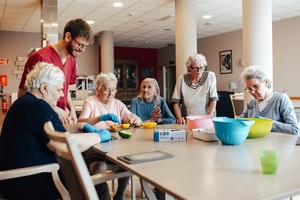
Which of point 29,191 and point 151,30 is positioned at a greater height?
point 151,30

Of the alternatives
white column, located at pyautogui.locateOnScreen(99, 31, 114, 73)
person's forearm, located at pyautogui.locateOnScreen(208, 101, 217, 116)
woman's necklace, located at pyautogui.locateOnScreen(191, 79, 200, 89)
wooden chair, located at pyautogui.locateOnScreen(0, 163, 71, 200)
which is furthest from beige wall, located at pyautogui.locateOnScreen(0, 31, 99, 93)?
wooden chair, located at pyautogui.locateOnScreen(0, 163, 71, 200)

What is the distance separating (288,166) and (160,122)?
71.1 inches

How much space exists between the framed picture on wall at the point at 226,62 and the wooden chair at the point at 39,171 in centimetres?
774

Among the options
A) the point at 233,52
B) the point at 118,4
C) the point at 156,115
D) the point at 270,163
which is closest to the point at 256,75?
the point at 156,115

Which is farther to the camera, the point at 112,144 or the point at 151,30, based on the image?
the point at 151,30

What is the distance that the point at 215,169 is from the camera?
1.16m

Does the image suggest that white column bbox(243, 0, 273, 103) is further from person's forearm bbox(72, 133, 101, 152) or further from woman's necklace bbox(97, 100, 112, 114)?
person's forearm bbox(72, 133, 101, 152)

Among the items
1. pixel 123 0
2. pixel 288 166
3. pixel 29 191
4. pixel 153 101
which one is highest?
pixel 123 0

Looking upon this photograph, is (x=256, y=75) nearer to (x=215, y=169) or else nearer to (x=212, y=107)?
(x=212, y=107)

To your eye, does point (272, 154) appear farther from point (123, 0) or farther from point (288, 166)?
point (123, 0)

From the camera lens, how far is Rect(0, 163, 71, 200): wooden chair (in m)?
1.42

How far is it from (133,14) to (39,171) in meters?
5.36

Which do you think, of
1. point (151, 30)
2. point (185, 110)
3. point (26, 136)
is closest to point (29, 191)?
point (26, 136)

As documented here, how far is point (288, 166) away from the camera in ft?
3.91
